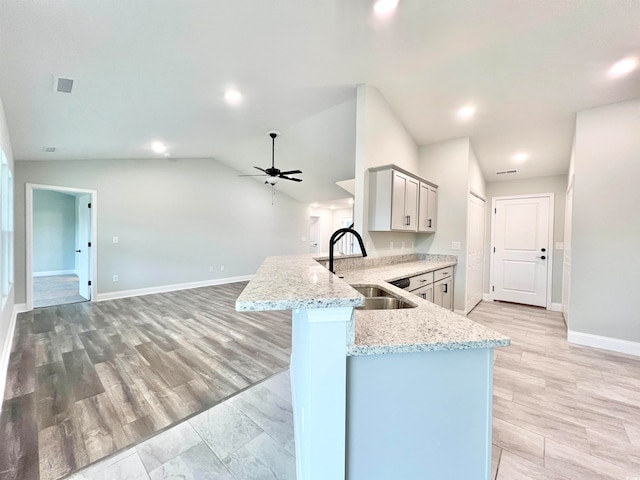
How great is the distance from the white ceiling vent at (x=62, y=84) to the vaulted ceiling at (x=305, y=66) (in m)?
0.06

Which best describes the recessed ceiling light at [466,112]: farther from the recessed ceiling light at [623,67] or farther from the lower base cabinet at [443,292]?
the lower base cabinet at [443,292]

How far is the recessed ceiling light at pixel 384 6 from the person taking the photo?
186 centimetres

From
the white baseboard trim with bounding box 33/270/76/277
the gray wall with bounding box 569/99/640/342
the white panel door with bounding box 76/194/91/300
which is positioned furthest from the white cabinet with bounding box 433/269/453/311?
the white baseboard trim with bounding box 33/270/76/277

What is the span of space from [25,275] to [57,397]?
3.55 metres

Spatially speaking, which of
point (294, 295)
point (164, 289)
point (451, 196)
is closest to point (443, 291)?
point (451, 196)

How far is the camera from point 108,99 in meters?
2.73

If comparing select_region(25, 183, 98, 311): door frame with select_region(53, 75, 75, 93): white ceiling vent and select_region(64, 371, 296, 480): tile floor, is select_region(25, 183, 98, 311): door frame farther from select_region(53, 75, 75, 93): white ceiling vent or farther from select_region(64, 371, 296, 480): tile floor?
select_region(64, 371, 296, 480): tile floor

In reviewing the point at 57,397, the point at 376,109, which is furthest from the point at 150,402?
the point at 376,109

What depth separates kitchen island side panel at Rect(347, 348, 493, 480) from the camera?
100cm

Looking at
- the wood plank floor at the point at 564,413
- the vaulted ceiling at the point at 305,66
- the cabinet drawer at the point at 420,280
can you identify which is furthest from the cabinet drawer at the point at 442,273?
the vaulted ceiling at the point at 305,66

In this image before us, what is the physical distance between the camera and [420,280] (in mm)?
3188

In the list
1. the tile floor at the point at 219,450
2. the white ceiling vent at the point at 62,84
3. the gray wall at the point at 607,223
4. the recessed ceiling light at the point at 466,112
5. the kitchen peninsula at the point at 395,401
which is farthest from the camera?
the recessed ceiling light at the point at 466,112

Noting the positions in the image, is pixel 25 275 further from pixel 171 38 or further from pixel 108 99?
pixel 171 38

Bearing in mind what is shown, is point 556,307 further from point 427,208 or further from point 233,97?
point 233,97
